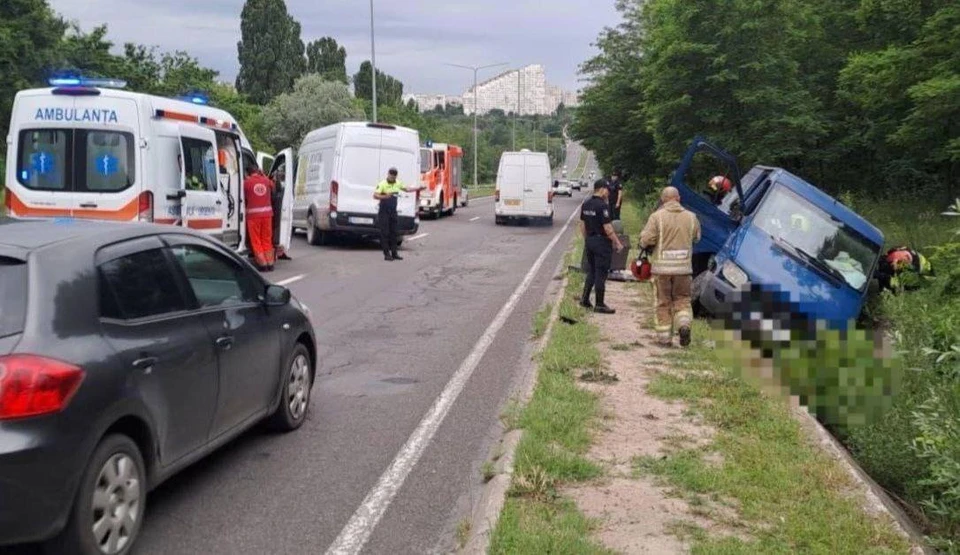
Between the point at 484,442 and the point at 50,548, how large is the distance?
3.11 metres

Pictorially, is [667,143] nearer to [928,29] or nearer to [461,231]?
[928,29]

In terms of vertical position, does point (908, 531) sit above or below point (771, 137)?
below

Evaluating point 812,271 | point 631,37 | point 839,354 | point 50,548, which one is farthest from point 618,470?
point 631,37

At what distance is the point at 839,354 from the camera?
7152mm

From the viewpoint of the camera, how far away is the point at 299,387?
678 centimetres

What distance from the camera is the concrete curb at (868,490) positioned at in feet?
15.1

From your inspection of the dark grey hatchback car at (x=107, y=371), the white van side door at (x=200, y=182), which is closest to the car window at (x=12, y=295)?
the dark grey hatchback car at (x=107, y=371)

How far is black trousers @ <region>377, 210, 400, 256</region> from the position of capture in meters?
18.9

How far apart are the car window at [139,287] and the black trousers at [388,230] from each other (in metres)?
13.7

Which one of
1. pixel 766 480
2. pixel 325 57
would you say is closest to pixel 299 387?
pixel 766 480

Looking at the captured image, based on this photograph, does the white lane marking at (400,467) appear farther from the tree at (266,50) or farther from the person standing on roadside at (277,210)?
the tree at (266,50)

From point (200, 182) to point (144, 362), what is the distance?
10.2 meters

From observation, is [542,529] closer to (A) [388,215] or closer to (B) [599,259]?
(B) [599,259]

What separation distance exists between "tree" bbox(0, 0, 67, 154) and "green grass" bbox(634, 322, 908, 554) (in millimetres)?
33968
